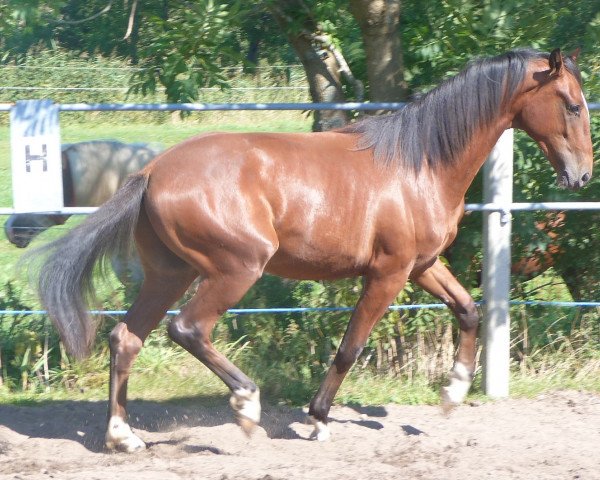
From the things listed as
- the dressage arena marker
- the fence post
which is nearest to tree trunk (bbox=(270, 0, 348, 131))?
the dressage arena marker

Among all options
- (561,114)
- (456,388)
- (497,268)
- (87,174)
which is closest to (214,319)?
(456,388)

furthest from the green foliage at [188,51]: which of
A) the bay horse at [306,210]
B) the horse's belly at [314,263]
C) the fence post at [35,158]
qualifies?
the horse's belly at [314,263]

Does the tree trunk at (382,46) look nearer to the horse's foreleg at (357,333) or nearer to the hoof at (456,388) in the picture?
the horse's foreleg at (357,333)

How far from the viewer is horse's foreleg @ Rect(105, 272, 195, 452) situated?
4.62 meters

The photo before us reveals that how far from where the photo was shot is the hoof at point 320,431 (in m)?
4.80

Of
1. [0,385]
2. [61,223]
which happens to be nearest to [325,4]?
[61,223]

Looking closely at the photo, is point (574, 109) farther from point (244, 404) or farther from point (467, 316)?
point (244, 404)

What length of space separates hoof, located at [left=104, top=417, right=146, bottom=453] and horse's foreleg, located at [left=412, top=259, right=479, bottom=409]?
170 cm

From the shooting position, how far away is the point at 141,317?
4715mm

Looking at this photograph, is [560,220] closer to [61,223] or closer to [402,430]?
[402,430]

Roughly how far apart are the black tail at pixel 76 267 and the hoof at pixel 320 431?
1.25 metres

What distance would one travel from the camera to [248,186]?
445cm

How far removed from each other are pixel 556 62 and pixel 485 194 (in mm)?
1051

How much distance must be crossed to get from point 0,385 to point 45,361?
310 mm
